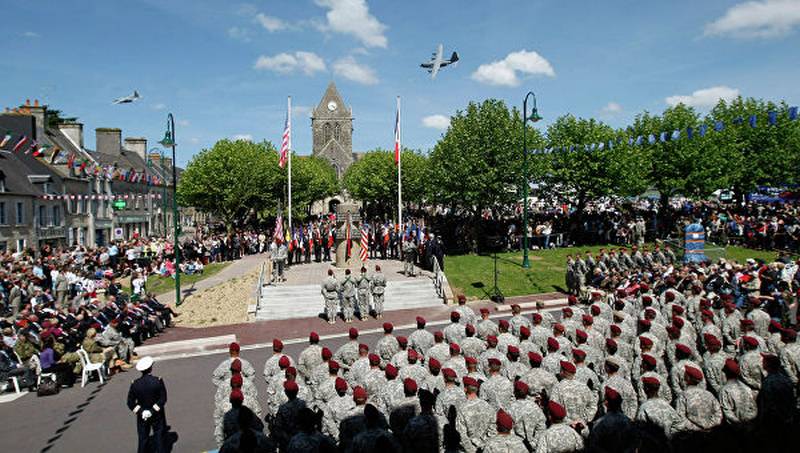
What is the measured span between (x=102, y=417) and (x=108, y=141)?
166 ft

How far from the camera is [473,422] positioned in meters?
6.79

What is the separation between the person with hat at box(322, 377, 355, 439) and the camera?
7.35 meters

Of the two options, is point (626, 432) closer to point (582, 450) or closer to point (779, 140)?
point (582, 450)

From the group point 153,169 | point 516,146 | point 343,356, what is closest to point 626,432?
point 343,356

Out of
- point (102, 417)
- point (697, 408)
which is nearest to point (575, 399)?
point (697, 408)

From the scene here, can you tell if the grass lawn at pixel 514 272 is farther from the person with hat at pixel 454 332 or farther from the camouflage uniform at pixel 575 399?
the camouflage uniform at pixel 575 399

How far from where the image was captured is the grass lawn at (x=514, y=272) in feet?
75.8

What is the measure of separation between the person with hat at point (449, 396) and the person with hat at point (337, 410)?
128 cm

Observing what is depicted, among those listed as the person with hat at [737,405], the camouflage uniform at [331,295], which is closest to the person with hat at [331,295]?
the camouflage uniform at [331,295]

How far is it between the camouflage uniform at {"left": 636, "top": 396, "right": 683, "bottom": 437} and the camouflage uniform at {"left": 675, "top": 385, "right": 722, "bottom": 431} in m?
0.23

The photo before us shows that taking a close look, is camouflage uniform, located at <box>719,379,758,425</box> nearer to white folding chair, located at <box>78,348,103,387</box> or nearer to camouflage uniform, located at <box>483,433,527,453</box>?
camouflage uniform, located at <box>483,433,527,453</box>

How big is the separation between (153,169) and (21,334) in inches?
2066

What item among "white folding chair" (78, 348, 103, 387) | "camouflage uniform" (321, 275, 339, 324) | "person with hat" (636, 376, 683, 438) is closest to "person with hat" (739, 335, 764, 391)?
"person with hat" (636, 376, 683, 438)

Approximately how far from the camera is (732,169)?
38.9 m
